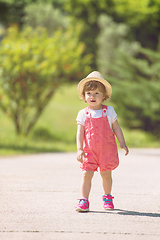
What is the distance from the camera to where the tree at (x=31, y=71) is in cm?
1436

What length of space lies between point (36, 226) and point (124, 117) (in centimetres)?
1363

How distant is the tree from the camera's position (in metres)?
14.4

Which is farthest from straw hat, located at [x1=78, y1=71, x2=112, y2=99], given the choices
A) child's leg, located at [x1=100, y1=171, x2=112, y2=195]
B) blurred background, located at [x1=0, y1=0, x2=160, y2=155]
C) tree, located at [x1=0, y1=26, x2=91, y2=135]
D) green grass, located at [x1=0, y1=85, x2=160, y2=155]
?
tree, located at [x1=0, y1=26, x2=91, y2=135]

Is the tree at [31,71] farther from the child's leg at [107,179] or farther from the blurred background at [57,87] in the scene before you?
the child's leg at [107,179]

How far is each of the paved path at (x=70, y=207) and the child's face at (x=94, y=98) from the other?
114cm

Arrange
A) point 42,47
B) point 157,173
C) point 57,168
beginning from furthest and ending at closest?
point 42,47 → point 57,168 → point 157,173

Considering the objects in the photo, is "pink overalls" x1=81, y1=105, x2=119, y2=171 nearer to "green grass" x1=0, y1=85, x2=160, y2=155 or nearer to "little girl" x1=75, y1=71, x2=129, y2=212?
"little girl" x1=75, y1=71, x2=129, y2=212

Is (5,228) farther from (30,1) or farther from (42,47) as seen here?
(30,1)

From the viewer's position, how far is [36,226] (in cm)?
357

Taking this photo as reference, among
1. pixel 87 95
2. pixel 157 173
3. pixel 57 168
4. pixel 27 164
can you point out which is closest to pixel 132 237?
pixel 87 95

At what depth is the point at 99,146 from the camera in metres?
4.50

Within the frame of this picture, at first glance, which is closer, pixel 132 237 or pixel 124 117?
pixel 132 237

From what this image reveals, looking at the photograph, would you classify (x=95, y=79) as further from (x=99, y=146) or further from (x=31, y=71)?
(x=31, y=71)

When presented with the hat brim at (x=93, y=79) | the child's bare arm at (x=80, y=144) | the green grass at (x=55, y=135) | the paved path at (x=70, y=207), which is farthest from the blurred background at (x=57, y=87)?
the child's bare arm at (x=80, y=144)
